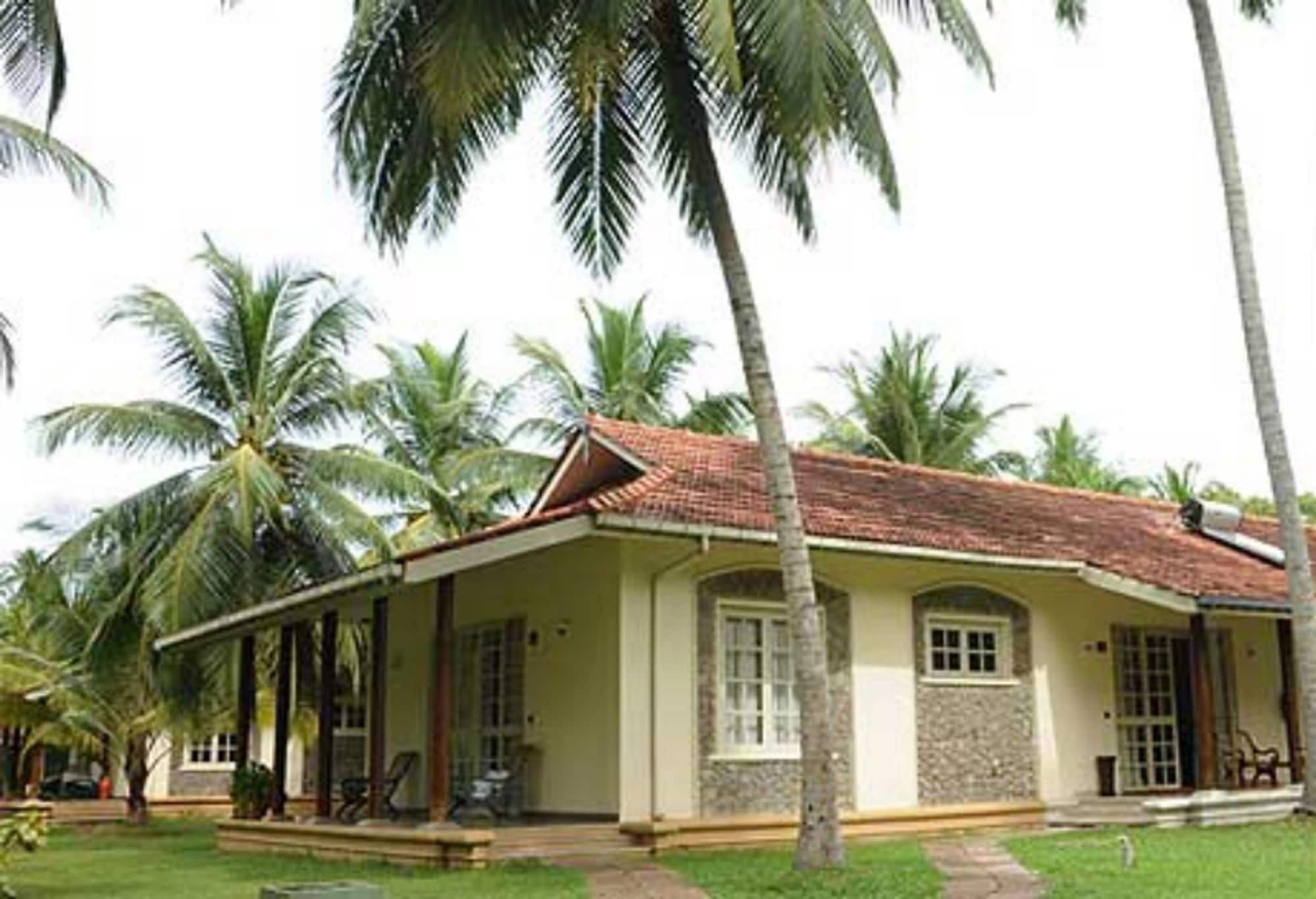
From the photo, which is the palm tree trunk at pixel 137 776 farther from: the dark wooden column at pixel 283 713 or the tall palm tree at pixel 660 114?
the tall palm tree at pixel 660 114

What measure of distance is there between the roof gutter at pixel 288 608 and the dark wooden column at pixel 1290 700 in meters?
11.4

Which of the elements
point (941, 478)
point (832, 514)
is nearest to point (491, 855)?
point (832, 514)

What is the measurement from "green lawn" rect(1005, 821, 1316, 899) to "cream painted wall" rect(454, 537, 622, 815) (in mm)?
4226

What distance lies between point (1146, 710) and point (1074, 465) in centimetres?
2392

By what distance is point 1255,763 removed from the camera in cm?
1847

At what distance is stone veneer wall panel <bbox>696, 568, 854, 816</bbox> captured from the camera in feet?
48.3

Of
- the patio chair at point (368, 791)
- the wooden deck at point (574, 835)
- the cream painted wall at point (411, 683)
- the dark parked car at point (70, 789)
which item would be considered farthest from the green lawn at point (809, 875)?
the dark parked car at point (70, 789)

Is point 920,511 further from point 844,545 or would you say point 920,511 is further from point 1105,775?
point 1105,775

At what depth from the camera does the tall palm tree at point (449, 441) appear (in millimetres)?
27938

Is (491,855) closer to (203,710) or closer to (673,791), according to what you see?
(673,791)

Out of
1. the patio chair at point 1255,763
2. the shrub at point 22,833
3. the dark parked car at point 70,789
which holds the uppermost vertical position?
the patio chair at point 1255,763

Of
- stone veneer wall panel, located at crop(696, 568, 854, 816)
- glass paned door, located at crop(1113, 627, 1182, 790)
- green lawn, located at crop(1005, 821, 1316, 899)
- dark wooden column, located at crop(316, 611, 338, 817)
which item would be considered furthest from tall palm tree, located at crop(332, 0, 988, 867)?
glass paned door, located at crop(1113, 627, 1182, 790)

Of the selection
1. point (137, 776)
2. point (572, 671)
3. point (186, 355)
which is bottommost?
point (137, 776)

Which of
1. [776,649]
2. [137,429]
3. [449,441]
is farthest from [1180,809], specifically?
[449,441]
